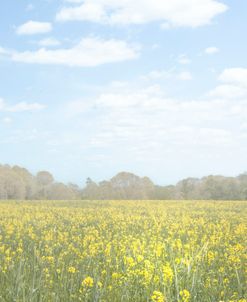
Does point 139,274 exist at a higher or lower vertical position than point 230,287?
higher

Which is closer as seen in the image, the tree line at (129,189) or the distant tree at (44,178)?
the tree line at (129,189)

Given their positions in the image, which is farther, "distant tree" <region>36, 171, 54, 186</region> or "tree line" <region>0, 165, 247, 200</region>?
"distant tree" <region>36, 171, 54, 186</region>

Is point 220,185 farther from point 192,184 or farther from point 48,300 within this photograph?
point 48,300

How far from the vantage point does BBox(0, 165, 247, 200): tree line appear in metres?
64.8

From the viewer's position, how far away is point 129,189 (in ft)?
245

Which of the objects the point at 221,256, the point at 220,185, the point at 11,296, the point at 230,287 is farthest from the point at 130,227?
the point at 220,185

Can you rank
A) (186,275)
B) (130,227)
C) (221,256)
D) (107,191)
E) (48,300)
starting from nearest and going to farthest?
(48,300) → (186,275) → (221,256) → (130,227) → (107,191)

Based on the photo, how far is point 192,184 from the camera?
7300cm

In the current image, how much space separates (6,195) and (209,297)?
6539 centimetres

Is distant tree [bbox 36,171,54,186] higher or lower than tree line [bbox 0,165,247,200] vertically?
higher

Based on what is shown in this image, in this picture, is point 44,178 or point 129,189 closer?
point 129,189

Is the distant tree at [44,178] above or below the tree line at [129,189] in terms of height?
above

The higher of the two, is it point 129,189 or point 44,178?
point 44,178

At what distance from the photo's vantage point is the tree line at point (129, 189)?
64750 millimetres
